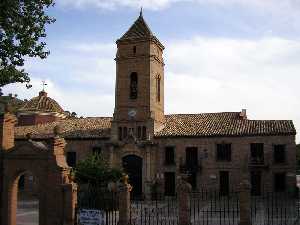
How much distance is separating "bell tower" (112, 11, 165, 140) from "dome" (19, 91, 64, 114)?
12.0 m

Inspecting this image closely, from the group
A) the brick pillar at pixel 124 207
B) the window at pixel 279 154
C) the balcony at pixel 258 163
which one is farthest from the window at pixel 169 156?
the brick pillar at pixel 124 207

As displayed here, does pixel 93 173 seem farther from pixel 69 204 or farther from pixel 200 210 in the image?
pixel 69 204

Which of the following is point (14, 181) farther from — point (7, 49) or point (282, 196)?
point (282, 196)

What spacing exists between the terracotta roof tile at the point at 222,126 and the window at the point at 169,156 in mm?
1294

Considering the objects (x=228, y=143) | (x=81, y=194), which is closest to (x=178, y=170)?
(x=228, y=143)

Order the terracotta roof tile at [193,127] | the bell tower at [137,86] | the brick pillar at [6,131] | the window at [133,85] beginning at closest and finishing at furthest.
Answer: the brick pillar at [6,131]
the terracotta roof tile at [193,127]
the bell tower at [137,86]
the window at [133,85]

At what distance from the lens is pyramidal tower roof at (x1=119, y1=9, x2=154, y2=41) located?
39906 millimetres

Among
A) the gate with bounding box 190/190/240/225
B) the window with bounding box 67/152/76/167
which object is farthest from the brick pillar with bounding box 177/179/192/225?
the window with bounding box 67/152/76/167

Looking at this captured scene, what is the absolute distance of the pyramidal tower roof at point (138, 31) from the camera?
3991 centimetres

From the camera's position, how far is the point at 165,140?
38594 millimetres

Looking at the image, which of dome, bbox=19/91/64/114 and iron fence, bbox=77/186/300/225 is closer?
iron fence, bbox=77/186/300/225

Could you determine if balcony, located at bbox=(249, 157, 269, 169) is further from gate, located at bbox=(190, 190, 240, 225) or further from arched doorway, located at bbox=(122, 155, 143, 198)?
arched doorway, located at bbox=(122, 155, 143, 198)

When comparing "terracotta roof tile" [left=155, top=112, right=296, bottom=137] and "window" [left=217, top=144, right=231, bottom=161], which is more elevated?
"terracotta roof tile" [left=155, top=112, right=296, bottom=137]

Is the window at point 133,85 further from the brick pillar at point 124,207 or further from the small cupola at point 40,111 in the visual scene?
the brick pillar at point 124,207
